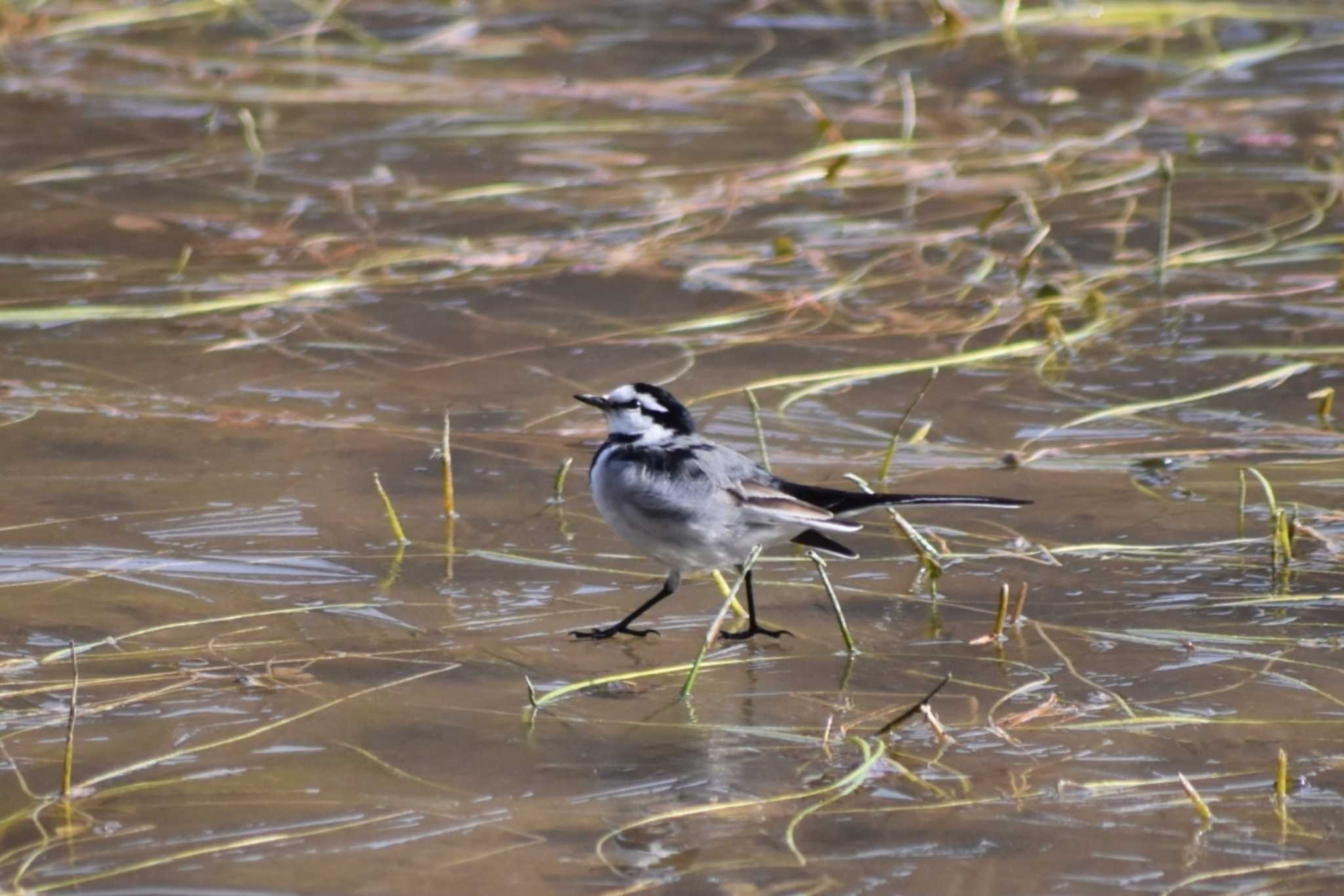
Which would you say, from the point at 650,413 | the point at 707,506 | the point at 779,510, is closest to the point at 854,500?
the point at 779,510

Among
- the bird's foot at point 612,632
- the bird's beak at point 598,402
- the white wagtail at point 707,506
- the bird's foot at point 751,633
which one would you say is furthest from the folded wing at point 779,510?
the bird's beak at point 598,402

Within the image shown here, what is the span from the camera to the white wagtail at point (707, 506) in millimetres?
4492

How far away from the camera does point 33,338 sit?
6.73 meters

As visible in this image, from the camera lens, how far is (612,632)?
15.1 ft

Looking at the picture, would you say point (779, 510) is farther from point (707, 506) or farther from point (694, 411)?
point (694, 411)

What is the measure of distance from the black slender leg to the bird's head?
357mm

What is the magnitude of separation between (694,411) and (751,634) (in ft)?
5.65

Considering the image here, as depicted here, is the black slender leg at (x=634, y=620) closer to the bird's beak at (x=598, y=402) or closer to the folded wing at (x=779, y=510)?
the folded wing at (x=779, y=510)

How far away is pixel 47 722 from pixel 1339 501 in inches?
138

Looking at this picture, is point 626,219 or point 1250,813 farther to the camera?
point 626,219

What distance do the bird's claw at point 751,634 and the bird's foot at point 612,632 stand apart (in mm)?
183

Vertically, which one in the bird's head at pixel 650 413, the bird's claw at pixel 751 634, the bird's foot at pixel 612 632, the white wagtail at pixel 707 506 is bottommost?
the bird's claw at pixel 751 634

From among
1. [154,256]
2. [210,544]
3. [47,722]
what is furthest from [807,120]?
[47,722]

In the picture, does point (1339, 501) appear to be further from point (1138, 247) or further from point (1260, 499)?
point (1138, 247)
